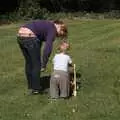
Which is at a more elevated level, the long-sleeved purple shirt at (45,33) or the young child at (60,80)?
the long-sleeved purple shirt at (45,33)

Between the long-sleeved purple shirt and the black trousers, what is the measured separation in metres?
0.14

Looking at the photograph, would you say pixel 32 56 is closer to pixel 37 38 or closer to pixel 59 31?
pixel 37 38

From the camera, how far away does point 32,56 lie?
9.88 metres

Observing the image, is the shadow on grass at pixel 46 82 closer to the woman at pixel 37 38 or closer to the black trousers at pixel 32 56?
the black trousers at pixel 32 56

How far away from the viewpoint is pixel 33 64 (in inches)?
391

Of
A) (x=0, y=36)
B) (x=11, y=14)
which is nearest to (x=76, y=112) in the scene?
(x=0, y=36)

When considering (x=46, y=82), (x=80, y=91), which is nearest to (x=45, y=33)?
(x=80, y=91)

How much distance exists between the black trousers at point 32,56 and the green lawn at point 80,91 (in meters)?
0.38

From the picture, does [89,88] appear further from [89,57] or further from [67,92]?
[89,57]

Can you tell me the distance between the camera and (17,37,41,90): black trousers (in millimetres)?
9836

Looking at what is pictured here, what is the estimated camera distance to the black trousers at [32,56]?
32.3 feet

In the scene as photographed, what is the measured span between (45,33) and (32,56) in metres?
0.53

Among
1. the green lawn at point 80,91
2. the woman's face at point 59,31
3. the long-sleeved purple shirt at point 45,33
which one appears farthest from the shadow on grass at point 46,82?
the woman's face at point 59,31

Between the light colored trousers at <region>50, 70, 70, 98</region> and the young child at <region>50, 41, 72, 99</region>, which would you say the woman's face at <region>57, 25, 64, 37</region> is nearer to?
the young child at <region>50, 41, 72, 99</region>
